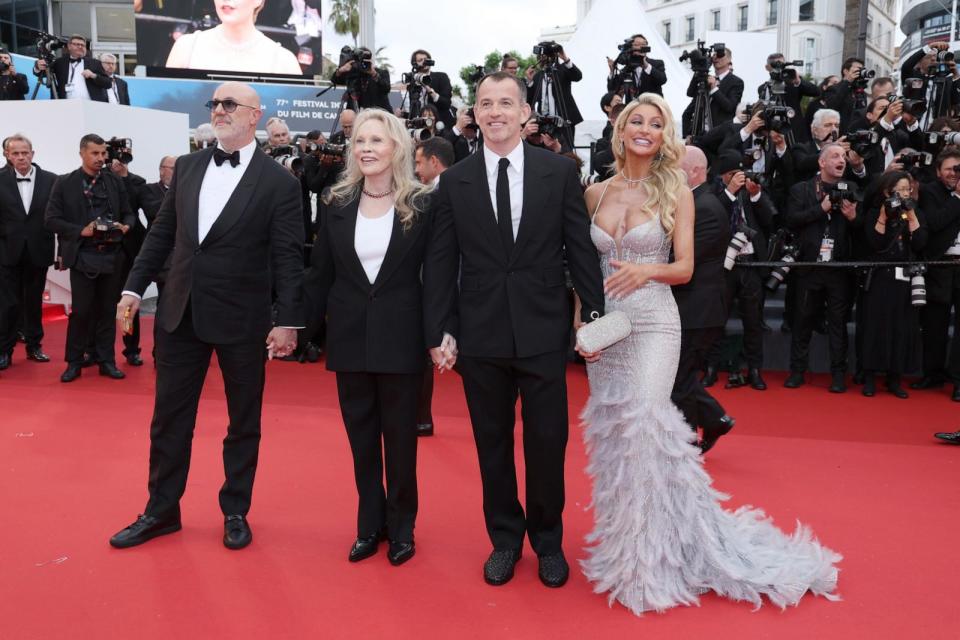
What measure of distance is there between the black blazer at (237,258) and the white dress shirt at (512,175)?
2.72 ft

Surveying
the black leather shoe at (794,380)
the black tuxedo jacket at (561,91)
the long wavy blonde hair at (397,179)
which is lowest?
the black leather shoe at (794,380)

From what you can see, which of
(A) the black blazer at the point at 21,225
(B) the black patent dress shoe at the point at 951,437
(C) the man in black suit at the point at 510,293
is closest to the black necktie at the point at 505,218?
(C) the man in black suit at the point at 510,293

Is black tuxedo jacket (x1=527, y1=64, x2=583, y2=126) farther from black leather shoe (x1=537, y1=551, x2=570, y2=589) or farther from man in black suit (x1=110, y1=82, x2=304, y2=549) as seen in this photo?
black leather shoe (x1=537, y1=551, x2=570, y2=589)

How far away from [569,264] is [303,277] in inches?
40.6

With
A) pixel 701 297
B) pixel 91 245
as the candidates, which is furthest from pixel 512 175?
pixel 91 245

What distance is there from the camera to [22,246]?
7.15 metres

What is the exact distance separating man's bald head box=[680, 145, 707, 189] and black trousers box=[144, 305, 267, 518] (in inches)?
75.5

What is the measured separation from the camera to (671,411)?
119 inches

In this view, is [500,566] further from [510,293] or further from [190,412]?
[190,412]

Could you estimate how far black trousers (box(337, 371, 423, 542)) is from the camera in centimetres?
324

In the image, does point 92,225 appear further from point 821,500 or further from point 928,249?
point 928,249

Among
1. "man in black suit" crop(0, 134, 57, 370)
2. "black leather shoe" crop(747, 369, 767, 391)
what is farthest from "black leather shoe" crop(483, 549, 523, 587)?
"man in black suit" crop(0, 134, 57, 370)

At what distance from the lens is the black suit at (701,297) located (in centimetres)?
374

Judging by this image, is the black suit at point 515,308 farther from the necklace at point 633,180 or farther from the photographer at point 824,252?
the photographer at point 824,252
